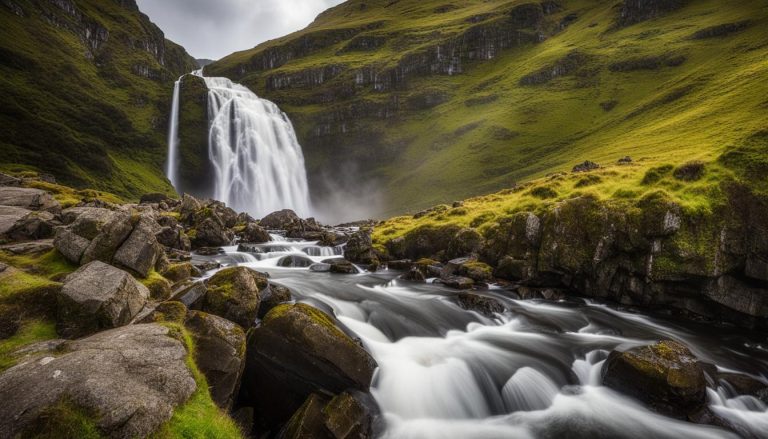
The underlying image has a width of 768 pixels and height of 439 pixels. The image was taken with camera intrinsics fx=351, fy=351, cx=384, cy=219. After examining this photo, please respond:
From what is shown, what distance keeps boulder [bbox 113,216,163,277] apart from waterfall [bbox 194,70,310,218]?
279 ft

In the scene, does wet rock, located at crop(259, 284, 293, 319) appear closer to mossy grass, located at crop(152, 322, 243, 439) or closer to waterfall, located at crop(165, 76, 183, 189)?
mossy grass, located at crop(152, 322, 243, 439)

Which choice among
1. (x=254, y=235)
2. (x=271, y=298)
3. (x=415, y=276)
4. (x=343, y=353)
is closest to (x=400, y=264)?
(x=415, y=276)

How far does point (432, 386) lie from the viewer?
12414 millimetres

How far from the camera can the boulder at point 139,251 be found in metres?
12.2

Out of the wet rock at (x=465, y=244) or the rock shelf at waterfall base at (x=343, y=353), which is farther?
the wet rock at (x=465, y=244)

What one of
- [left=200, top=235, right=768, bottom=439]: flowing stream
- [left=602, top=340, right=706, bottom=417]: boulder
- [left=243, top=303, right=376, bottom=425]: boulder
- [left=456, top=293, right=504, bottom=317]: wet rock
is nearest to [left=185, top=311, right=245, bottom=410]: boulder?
[left=243, top=303, right=376, bottom=425]: boulder

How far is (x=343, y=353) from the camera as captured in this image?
10.5m

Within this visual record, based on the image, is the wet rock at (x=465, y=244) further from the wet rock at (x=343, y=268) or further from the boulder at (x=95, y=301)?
the boulder at (x=95, y=301)

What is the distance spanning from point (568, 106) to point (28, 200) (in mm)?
139897

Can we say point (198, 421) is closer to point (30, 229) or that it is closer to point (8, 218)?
point (30, 229)

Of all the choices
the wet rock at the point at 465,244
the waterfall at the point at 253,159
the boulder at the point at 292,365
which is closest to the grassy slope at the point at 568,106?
the waterfall at the point at 253,159

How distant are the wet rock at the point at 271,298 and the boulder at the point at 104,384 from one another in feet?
21.6

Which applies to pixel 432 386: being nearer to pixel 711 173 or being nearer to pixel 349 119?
pixel 711 173

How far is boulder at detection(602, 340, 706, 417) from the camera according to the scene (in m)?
11.0
